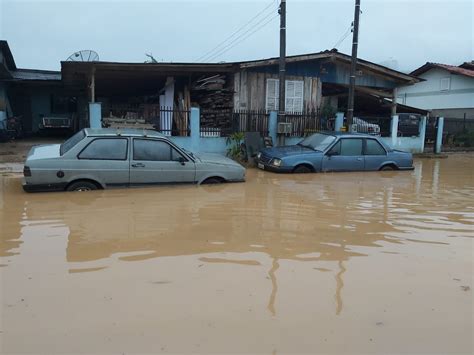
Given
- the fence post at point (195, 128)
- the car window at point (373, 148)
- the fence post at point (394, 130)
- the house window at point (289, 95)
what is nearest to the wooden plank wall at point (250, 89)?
the house window at point (289, 95)

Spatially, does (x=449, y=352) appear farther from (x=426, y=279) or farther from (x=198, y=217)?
(x=198, y=217)

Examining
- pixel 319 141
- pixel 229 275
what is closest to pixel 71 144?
pixel 229 275

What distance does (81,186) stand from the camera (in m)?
7.91

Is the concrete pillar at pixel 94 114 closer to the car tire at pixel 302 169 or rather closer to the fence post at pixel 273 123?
the fence post at pixel 273 123

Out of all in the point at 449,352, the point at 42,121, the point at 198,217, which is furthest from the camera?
the point at 42,121

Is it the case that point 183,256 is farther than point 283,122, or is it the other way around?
point 283,122

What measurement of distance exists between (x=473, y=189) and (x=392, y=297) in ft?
25.6

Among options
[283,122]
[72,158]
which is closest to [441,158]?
[283,122]

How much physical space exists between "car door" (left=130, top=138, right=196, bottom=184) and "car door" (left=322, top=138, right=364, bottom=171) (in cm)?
483

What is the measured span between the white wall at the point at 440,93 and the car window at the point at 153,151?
23959mm

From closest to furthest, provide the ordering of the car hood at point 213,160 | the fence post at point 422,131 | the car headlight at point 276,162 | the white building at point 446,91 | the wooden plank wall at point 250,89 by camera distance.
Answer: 1. the car hood at point 213,160
2. the car headlight at point 276,162
3. the wooden plank wall at point 250,89
4. the fence post at point 422,131
5. the white building at point 446,91

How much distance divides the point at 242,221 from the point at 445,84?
26.7 m

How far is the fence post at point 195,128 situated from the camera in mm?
13641

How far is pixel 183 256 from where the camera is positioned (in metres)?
4.75
